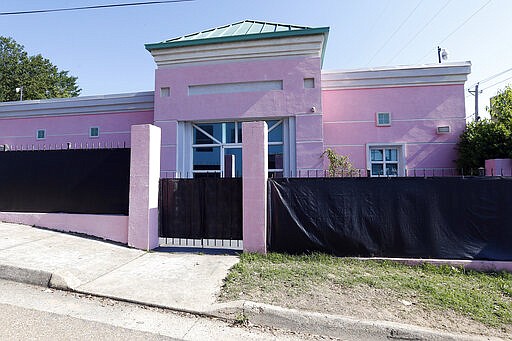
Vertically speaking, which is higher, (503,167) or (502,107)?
(502,107)

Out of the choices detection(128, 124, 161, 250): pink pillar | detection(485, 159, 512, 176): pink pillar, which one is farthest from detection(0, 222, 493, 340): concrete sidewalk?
detection(485, 159, 512, 176): pink pillar

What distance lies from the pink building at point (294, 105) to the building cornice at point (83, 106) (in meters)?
1.80

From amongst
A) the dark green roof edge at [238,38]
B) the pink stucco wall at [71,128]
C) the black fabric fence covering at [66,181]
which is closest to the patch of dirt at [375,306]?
the black fabric fence covering at [66,181]

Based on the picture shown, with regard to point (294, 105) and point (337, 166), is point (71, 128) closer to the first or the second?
point (294, 105)

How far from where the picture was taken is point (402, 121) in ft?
33.6

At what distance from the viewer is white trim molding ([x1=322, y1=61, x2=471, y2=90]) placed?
9953mm

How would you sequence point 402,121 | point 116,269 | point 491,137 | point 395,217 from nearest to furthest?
1. point 116,269
2. point 395,217
3. point 491,137
4. point 402,121

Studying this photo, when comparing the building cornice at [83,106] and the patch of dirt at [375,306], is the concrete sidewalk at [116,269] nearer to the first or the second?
the patch of dirt at [375,306]

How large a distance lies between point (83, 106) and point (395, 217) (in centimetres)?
1220

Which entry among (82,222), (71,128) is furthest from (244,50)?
(71,128)

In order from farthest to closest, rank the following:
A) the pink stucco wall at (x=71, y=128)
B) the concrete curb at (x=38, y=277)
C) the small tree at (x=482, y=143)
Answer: the pink stucco wall at (x=71, y=128) → the small tree at (x=482, y=143) → the concrete curb at (x=38, y=277)

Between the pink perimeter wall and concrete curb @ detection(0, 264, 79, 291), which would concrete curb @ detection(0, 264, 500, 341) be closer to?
concrete curb @ detection(0, 264, 79, 291)

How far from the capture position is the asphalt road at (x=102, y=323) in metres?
3.29

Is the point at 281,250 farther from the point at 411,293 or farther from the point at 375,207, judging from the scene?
the point at 411,293
